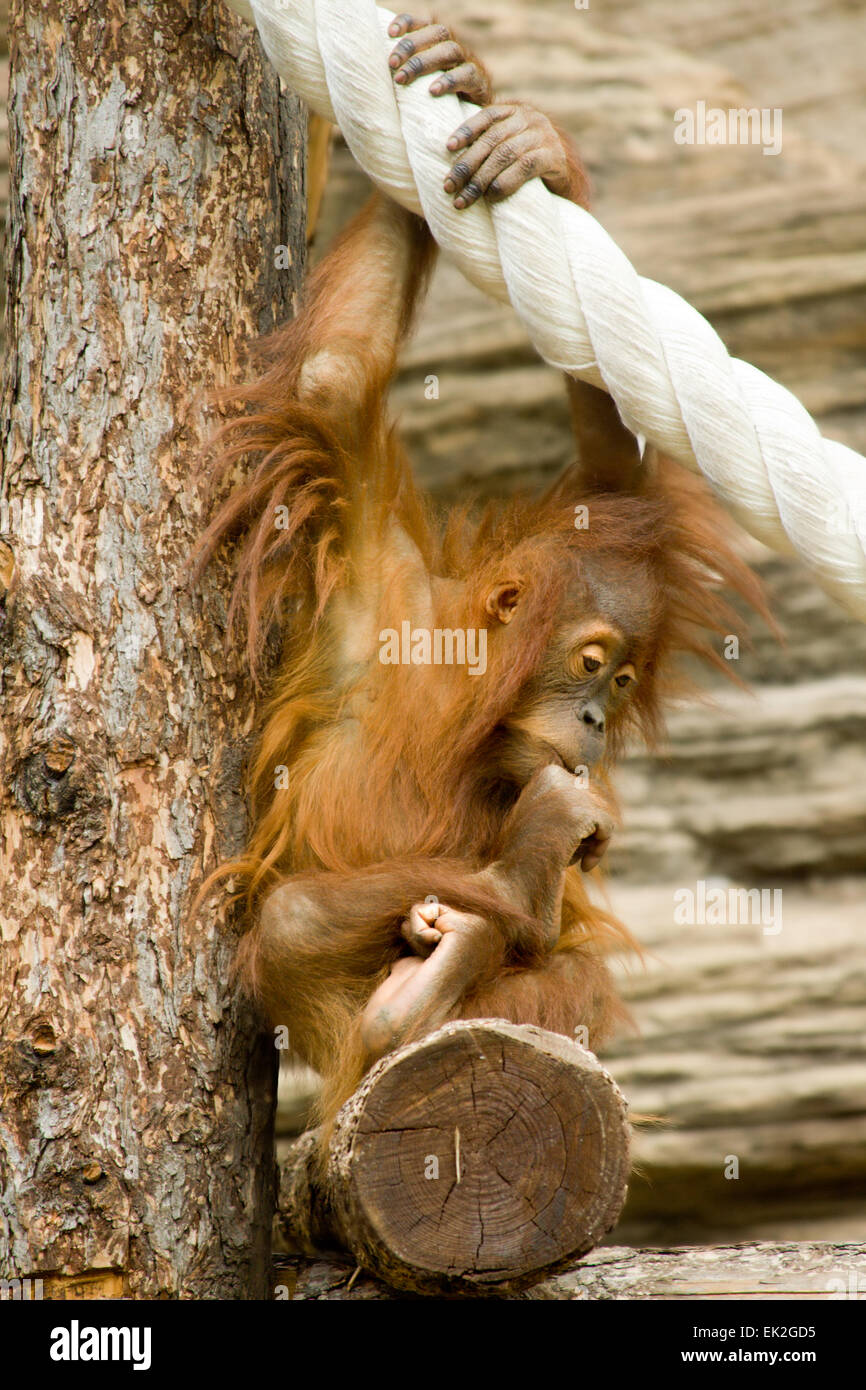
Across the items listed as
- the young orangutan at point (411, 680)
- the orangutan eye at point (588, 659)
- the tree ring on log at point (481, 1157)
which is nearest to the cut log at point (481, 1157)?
the tree ring on log at point (481, 1157)

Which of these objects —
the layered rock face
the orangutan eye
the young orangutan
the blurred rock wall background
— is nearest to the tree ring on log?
the young orangutan

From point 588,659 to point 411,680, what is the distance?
35 centimetres

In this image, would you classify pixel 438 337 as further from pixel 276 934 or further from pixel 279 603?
pixel 276 934

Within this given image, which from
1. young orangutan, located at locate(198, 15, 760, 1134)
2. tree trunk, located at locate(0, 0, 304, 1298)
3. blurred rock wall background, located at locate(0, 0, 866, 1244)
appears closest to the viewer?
tree trunk, located at locate(0, 0, 304, 1298)

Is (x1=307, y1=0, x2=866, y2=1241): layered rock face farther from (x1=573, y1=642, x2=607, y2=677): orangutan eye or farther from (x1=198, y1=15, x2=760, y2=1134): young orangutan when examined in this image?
(x1=573, y1=642, x2=607, y2=677): orangutan eye

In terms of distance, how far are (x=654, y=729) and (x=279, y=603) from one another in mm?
915

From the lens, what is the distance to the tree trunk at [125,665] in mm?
2389

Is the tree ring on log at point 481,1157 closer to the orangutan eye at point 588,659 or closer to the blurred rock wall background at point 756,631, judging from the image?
the orangutan eye at point 588,659

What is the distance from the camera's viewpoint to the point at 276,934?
8.24 feet

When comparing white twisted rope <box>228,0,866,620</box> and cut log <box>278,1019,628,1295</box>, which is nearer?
cut log <box>278,1019,628,1295</box>

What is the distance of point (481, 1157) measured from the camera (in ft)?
6.88

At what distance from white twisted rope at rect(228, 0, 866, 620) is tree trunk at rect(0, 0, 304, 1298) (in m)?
0.39

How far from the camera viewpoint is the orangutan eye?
108 inches

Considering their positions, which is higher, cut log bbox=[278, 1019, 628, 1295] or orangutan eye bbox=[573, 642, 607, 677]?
orangutan eye bbox=[573, 642, 607, 677]
